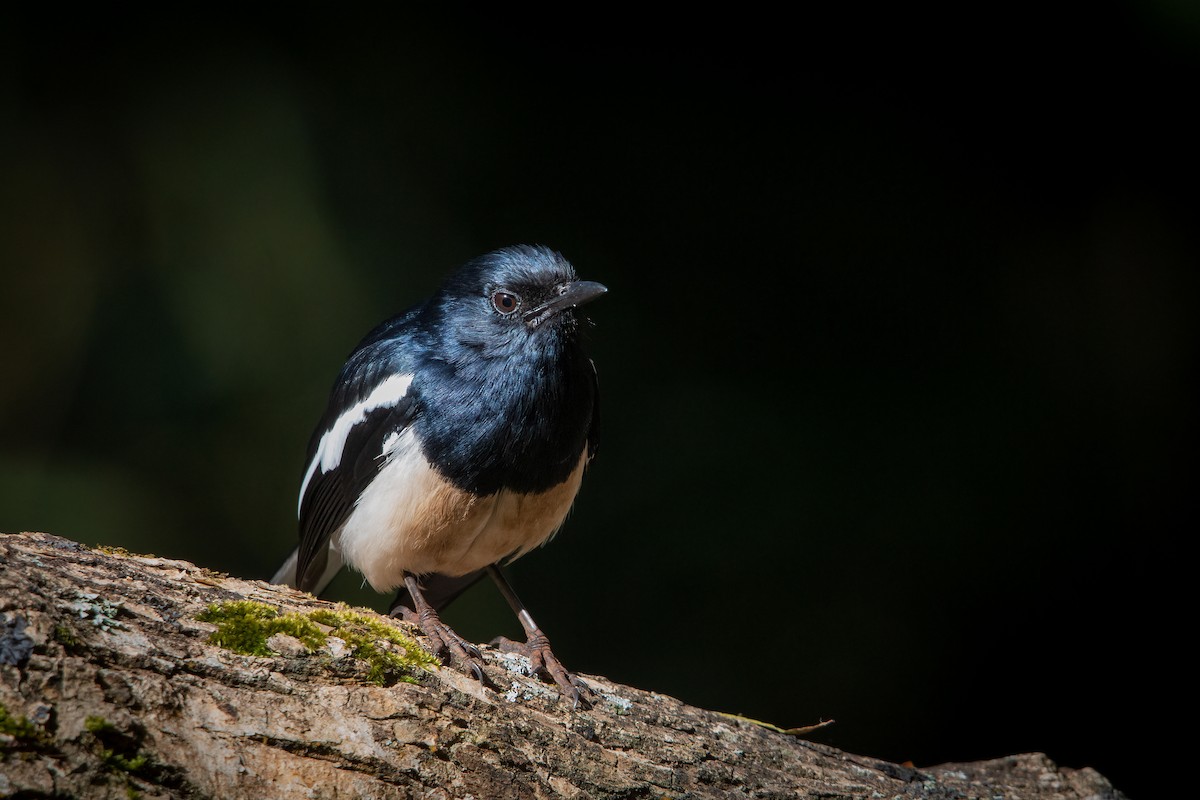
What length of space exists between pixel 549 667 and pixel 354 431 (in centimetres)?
101

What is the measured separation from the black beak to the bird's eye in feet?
0.17

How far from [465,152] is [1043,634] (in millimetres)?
3268

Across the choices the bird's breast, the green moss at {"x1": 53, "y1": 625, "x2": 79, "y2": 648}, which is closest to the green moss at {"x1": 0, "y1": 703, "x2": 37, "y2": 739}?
the green moss at {"x1": 53, "y1": 625, "x2": 79, "y2": 648}

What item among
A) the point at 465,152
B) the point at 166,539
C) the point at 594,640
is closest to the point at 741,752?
the point at 594,640

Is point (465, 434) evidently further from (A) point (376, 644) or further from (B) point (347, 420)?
(A) point (376, 644)

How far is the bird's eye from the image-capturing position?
132 inches

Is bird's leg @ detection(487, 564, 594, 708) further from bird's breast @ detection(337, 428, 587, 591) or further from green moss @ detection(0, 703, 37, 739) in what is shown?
green moss @ detection(0, 703, 37, 739)

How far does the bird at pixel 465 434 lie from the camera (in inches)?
121

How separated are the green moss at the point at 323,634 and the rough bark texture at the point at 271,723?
0.9 inches

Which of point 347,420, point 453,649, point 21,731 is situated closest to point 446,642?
point 453,649

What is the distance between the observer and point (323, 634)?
88.4 inches

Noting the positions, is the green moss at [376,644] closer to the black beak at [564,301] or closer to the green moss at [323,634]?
the green moss at [323,634]

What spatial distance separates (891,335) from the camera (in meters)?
4.73

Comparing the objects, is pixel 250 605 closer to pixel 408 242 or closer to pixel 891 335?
pixel 408 242
